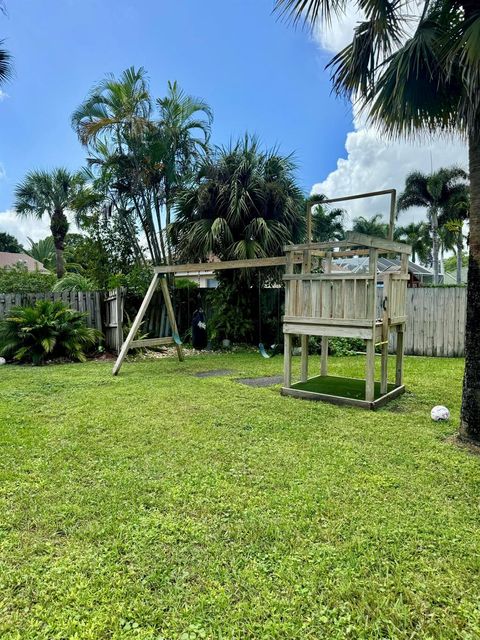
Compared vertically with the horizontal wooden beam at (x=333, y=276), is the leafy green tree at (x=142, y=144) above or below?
above

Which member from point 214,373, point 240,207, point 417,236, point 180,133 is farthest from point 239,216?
point 417,236

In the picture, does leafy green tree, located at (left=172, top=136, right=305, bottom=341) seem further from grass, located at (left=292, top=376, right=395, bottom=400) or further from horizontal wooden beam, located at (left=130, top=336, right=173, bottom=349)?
grass, located at (left=292, top=376, right=395, bottom=400)

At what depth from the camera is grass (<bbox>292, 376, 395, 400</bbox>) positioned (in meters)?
4.71

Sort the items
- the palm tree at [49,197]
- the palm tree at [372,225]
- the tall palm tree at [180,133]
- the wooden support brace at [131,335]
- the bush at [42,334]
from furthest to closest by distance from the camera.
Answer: the palm tree at [372,225]
the palm tree at [49,197]
the tall palm tree at [180,133]
the bush at [42,334]
the wooden support brace at [131,335]

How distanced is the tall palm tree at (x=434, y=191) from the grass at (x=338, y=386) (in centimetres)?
2270

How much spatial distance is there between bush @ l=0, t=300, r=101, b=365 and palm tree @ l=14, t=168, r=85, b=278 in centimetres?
917

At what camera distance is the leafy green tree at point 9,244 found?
36.2m

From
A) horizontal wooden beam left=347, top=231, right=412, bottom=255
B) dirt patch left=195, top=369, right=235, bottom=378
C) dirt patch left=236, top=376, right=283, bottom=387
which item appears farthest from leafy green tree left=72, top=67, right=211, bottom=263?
horizontal wooden beam left=347, top=231, right=412, bottom=255

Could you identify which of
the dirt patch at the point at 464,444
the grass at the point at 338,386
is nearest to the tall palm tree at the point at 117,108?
the grass at the point at 338,386

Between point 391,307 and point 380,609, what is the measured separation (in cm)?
373

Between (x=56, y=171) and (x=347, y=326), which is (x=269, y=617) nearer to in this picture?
(x=347, y=326)

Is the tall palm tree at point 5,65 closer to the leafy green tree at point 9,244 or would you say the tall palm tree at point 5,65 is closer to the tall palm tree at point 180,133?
the tall palm tree at point 180,133

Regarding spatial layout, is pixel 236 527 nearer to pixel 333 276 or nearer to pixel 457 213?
pixel 333 276

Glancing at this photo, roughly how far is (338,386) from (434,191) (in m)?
23.1
